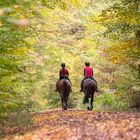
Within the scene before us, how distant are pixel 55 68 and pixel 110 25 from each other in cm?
2336

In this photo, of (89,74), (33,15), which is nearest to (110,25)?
(89,74)

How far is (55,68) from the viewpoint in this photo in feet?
144

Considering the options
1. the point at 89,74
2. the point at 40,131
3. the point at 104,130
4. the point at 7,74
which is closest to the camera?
the point at 104,130

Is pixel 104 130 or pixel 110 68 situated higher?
pixel 110 68

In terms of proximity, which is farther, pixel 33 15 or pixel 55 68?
pixel 55 68

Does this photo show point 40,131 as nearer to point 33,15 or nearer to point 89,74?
point 89,74

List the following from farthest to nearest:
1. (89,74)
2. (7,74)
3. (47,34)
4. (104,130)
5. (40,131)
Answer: (47,34) → (89,74) → (7,74) → (40,131) → (104,130)

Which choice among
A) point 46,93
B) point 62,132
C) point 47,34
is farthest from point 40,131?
point 46,93

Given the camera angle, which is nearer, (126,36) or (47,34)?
(126,36)

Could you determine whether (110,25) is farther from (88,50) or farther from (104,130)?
(88,50)

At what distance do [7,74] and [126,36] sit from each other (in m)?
10.4

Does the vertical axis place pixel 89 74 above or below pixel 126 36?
below

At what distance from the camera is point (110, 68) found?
3164 centimetres

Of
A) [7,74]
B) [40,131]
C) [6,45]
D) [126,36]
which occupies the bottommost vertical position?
[40,131]
